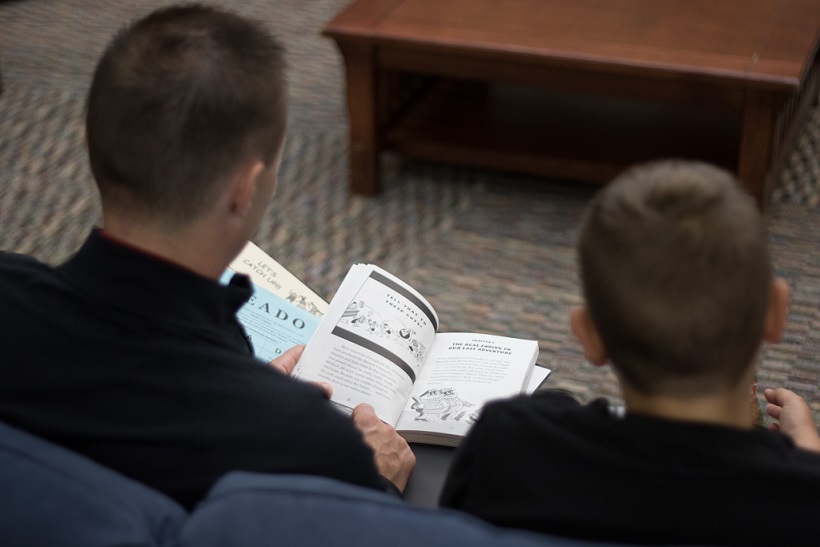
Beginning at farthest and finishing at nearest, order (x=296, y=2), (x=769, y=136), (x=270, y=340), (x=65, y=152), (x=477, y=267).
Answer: (x=296, y=2) → (x=65, y=152) → (x=477, y=267) → (x=769, y=136) → (x=270, y=340)

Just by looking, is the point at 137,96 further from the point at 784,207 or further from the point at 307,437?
the point at 784,207

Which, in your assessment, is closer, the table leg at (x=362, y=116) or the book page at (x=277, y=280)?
the book page at (x=277, y=280)

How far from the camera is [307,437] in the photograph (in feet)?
2.81

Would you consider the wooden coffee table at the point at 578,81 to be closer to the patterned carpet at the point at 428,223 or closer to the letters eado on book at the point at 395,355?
the patterned carpet at the point at 428,223

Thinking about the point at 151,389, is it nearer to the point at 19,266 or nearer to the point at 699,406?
the point at 19,266

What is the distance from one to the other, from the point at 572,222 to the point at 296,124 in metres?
0.94

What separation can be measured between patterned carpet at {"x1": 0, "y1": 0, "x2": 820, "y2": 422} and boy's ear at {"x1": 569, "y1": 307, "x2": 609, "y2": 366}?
111cm

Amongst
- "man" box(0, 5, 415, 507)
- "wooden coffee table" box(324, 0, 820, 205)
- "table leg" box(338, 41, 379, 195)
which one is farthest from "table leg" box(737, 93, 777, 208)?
"man" box(0, 5, 415, 507)

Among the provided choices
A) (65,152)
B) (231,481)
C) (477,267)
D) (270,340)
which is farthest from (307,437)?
(65,152)

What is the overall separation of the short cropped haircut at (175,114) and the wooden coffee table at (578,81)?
145 cm

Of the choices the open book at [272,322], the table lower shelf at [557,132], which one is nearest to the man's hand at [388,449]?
the open book at [272,322]

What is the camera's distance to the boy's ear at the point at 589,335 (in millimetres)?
860

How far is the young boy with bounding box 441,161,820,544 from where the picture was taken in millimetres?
750

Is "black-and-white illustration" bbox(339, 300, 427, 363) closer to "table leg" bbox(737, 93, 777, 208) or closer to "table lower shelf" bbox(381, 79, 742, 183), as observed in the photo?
"table leg" bbox(737, 93, 777, 208)
